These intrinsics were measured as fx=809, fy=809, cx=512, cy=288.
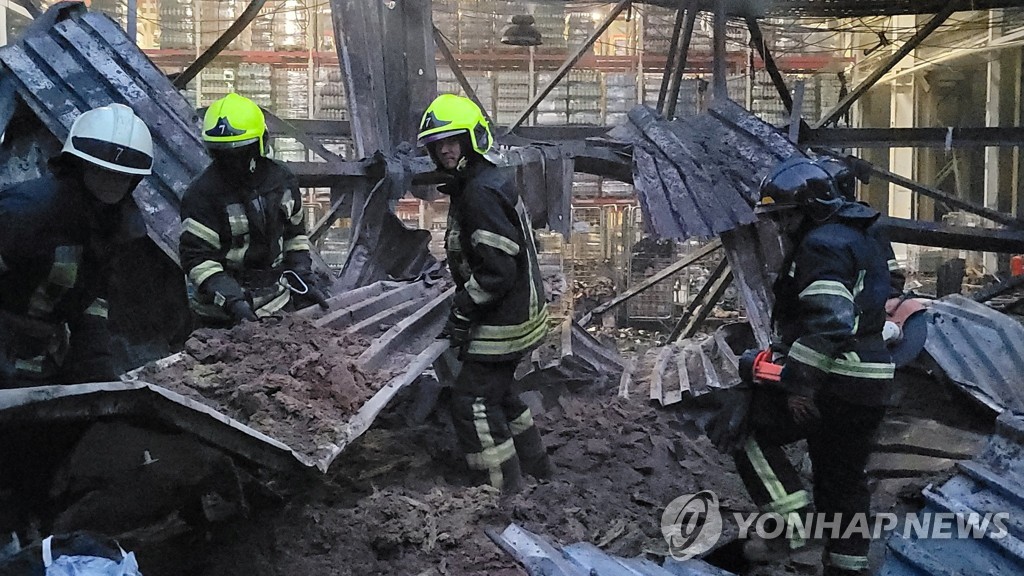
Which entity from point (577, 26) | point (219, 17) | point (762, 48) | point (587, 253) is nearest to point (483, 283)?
point (762, 48)

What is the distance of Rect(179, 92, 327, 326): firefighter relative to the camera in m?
3.99

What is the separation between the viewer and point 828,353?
361 centimetres

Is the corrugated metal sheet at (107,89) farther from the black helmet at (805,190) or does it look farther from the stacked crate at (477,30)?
the stacked crate at (477,30)

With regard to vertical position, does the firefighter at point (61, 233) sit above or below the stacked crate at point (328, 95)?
below

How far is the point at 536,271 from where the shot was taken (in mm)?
4355

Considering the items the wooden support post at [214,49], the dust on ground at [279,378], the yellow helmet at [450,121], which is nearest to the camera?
the dust on ground at [279,378]

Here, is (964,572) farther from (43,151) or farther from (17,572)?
(43,151)

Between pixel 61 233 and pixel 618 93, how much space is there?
15470 millimetres

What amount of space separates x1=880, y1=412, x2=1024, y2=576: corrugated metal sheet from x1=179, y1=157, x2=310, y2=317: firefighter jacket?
3161 mm

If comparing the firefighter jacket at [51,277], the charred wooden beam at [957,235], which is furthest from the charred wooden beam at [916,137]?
the firefighter jacket at [51,277]

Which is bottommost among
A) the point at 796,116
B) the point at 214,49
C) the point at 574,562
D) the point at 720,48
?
the point at 574,562

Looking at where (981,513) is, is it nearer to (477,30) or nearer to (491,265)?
(491,265)

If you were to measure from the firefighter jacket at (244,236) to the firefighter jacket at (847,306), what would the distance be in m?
2.53

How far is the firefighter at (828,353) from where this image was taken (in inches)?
138
